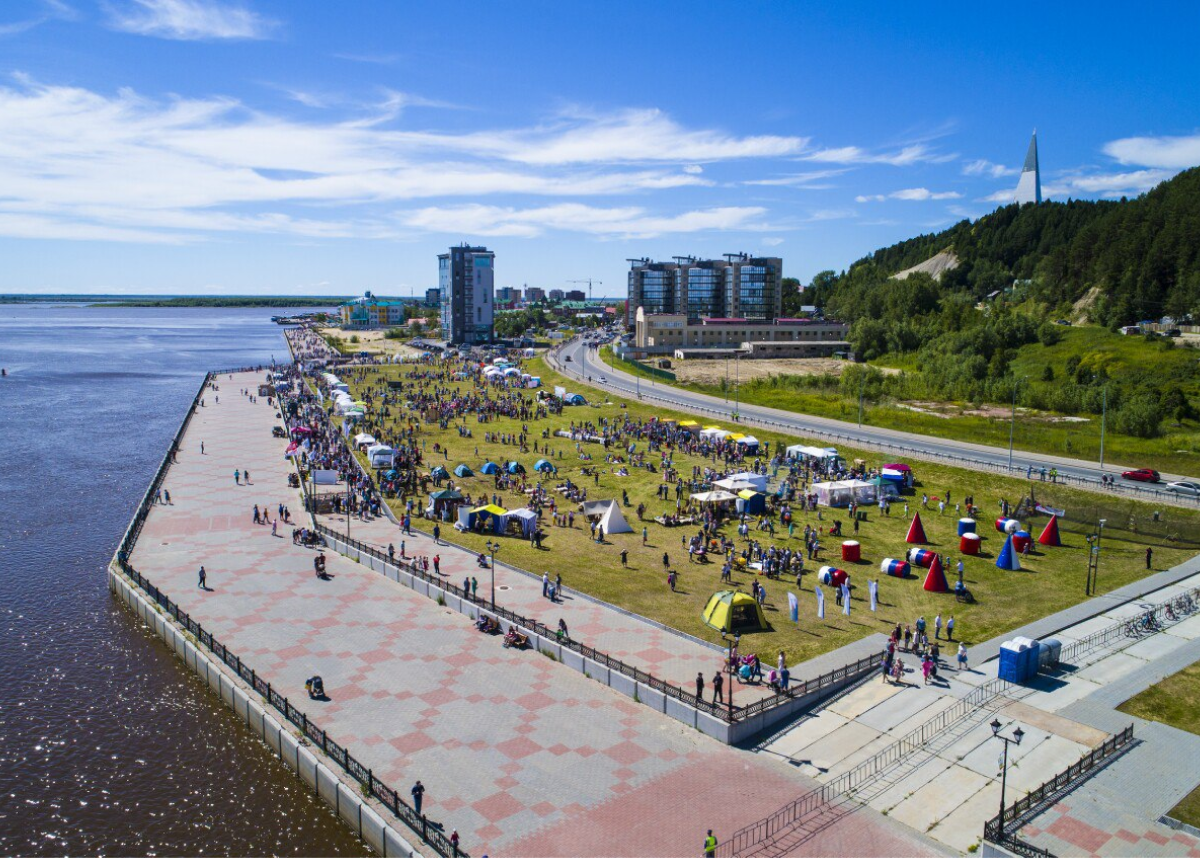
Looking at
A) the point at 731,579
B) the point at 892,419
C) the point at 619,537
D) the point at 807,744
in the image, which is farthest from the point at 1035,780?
the point at 892,419

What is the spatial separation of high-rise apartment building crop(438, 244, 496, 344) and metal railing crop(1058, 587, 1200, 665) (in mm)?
132812

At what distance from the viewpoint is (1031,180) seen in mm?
190500

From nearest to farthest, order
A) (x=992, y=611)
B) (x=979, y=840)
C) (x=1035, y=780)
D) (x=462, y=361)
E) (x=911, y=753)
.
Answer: (x=979, y=840), (x=1035, y=780), (x=911, y=753), (x=992, y=611), (x=462, y=361)

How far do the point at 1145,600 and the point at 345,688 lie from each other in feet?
84.6

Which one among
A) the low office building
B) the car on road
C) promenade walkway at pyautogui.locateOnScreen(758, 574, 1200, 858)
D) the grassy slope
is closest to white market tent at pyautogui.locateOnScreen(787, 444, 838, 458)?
the grassy slope

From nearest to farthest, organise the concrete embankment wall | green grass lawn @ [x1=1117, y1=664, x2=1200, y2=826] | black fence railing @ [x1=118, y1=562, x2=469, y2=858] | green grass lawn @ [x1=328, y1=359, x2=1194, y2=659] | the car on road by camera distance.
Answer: black fence railing @ [x1=118, y1=562, x2=469, y2=858], the concrete embankment wall, green grass lawn @ [x1=1117, y1=664, x2=1200, y2=826], green grass lawn @ [x1=328, y1=359, x2=1194, y2=659], the car on road

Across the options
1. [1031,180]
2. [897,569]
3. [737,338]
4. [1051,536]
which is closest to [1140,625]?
[897,569]

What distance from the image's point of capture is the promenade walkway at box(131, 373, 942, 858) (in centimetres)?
1566

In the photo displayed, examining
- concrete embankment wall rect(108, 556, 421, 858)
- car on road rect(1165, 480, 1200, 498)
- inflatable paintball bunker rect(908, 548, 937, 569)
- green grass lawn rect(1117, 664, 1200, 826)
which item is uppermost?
car on road rect(1165, 480, 1200, 498)

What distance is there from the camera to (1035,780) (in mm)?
17203

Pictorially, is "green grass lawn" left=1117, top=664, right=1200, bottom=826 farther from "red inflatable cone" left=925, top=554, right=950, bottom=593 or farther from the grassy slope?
the grassy slope

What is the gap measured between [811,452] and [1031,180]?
6956 inches

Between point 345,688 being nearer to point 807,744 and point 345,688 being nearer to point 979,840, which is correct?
point 807,744

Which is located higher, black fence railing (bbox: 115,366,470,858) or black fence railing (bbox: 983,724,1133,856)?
black fence railing (bbox: 983,724,1133,856)
